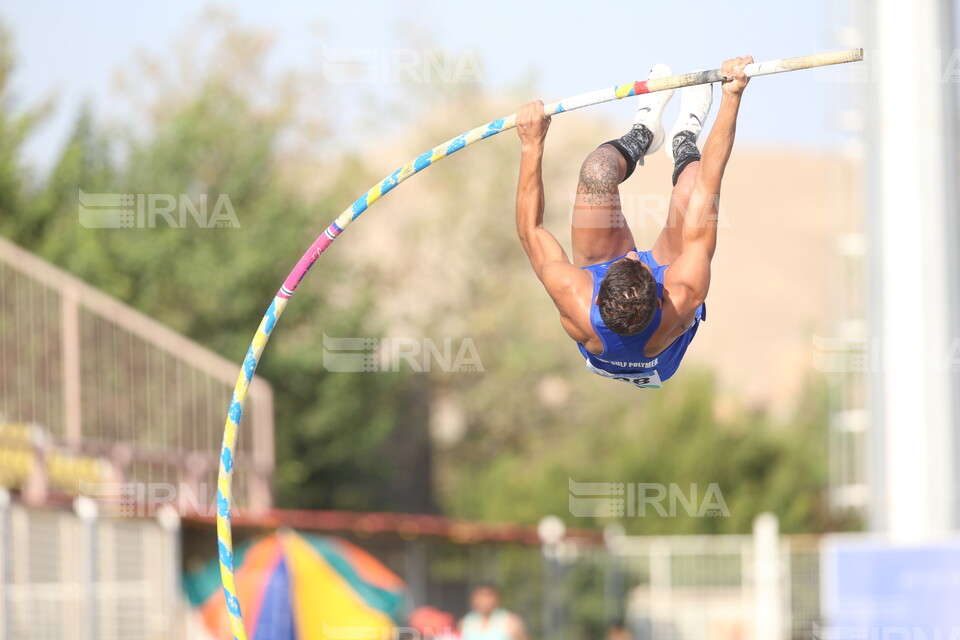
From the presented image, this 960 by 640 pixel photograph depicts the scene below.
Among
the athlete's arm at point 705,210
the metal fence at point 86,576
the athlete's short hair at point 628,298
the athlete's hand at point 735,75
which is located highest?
the athlete's hand at point 735,75

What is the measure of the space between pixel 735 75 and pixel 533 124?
1.05m

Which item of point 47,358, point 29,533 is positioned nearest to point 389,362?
point 47,358

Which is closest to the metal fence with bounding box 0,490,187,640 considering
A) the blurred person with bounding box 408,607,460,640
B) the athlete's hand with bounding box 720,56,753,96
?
the blurred person with bounding box 408,607,460,640

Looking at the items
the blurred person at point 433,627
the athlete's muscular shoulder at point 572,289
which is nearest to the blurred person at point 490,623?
the blurred person at point 433,627

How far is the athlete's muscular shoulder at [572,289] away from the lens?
280 inches

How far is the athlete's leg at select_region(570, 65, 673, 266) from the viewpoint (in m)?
7.18

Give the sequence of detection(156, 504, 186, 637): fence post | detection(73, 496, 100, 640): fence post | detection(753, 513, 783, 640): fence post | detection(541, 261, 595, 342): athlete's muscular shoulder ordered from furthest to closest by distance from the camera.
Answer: detection(753, 513, 783, 640): fence post
detection(156, 504, 186, 637): fence post
detection(73, 496, 100, 640): fence post
detection(541, 261, 595, 342): athlete's muscular shoulder

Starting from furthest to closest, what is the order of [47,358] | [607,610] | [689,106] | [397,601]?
[607,610] → [47,358] → [397,601] → [689,106]

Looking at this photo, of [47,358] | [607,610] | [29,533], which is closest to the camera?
[29,533]

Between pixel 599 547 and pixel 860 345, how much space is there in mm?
7629

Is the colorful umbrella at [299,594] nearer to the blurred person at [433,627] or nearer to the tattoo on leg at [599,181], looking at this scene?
the blurred person at [433,627]

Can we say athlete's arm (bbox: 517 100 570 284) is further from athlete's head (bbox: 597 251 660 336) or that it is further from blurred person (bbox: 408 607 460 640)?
blurred person (bbox: 408 607 460 640)

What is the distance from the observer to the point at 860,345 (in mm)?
18672

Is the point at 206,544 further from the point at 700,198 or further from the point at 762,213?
the point at 762,213
